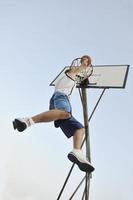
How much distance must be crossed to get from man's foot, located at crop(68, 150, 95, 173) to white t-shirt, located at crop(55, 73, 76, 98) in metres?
0.76

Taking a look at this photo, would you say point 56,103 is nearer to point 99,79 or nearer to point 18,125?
point 18,125

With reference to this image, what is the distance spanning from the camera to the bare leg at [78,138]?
434cm

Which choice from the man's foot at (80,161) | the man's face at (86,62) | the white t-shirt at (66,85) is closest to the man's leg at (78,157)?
the man's foot at (80,161)

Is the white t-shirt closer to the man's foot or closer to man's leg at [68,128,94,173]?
man's leg at [68,128,94,173]

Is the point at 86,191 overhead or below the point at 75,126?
below

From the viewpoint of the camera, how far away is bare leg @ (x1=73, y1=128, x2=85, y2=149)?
434cm

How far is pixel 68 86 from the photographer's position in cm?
462

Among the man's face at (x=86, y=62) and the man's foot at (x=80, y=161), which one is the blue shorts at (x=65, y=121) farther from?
the man's face at (x=86, y=62)

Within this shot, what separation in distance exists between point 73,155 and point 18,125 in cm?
69

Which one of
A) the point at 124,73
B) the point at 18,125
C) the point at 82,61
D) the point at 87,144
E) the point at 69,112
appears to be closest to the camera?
the point at 18,125

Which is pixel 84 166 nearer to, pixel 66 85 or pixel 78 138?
pixel 78 138

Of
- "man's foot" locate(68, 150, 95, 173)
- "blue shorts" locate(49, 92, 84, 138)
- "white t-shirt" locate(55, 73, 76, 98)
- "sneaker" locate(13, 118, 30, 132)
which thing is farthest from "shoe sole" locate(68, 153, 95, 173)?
"white t-shirt" locate(55, 73, 76, 98)

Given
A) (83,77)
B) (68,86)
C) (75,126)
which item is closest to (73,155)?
(75,126)

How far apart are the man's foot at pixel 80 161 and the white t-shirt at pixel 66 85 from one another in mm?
756
